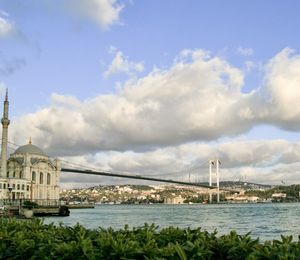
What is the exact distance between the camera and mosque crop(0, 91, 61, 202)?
118 m

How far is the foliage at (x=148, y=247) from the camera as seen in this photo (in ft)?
20.0

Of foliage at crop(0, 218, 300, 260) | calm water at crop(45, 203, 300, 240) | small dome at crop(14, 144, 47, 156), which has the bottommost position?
calm water at crop(45, 203, 300, 240)

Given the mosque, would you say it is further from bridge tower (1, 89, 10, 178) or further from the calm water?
the calm water

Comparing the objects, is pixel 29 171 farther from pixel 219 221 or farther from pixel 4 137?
pixel 219 221

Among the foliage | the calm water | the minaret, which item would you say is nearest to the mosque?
the minaret

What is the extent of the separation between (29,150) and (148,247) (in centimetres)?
13195

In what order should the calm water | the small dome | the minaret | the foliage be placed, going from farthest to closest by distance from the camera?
the small dome, the minaret, the calm water, the foliage

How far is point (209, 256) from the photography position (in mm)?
6426

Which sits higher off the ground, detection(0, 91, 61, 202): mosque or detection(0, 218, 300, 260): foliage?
detection(0, 91, 61, 202): mosque

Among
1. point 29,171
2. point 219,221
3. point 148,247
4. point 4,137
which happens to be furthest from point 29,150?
point 148,247

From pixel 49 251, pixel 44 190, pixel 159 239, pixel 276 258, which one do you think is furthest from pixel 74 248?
pixel 44 190

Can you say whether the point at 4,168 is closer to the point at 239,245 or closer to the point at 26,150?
the point at 26,150

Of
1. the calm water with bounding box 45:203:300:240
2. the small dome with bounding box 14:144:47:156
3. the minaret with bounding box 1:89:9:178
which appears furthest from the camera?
the small dome with bounding box 14:144:47:156

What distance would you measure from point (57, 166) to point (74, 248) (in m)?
133
